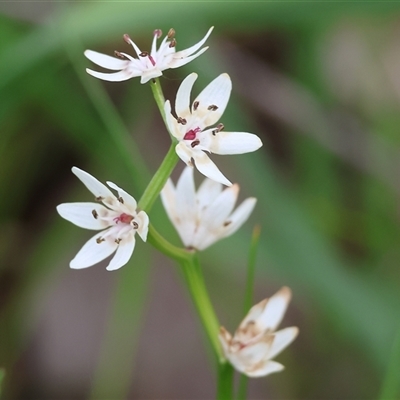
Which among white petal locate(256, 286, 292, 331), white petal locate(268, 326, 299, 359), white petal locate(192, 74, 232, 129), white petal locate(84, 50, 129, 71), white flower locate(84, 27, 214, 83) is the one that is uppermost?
white petal locate(84, 50, 129, 71)

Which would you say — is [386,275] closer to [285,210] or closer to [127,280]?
[285,210]

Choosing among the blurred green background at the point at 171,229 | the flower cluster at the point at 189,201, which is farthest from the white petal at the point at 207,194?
the blurred green background at the point at 171,229

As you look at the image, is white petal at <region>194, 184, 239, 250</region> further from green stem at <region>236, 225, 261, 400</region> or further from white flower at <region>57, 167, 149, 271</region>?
white flower at <region>57, 167, 149, 271</region>

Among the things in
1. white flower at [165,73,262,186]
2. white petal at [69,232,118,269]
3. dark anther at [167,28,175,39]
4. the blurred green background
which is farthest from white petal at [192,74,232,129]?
the blurred green background

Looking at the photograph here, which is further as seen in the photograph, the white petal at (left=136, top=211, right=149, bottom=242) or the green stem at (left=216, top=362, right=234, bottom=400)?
the green stem at (left=216, top=362, right=234, bottom=400)

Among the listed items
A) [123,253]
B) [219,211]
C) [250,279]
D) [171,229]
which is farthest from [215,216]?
[171,229]

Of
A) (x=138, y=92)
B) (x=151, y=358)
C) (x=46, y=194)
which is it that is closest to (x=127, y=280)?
(x=151, y=358)

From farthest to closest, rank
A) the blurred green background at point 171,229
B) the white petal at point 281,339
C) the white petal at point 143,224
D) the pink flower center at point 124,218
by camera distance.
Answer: the blurred green background at point 171,229
the white petal at point 281,339
the pink flower center at point 124,218
the white petal at point 143,224

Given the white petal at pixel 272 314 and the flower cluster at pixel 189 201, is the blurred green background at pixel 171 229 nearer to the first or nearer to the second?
the flower cluster at pixel 189 201
